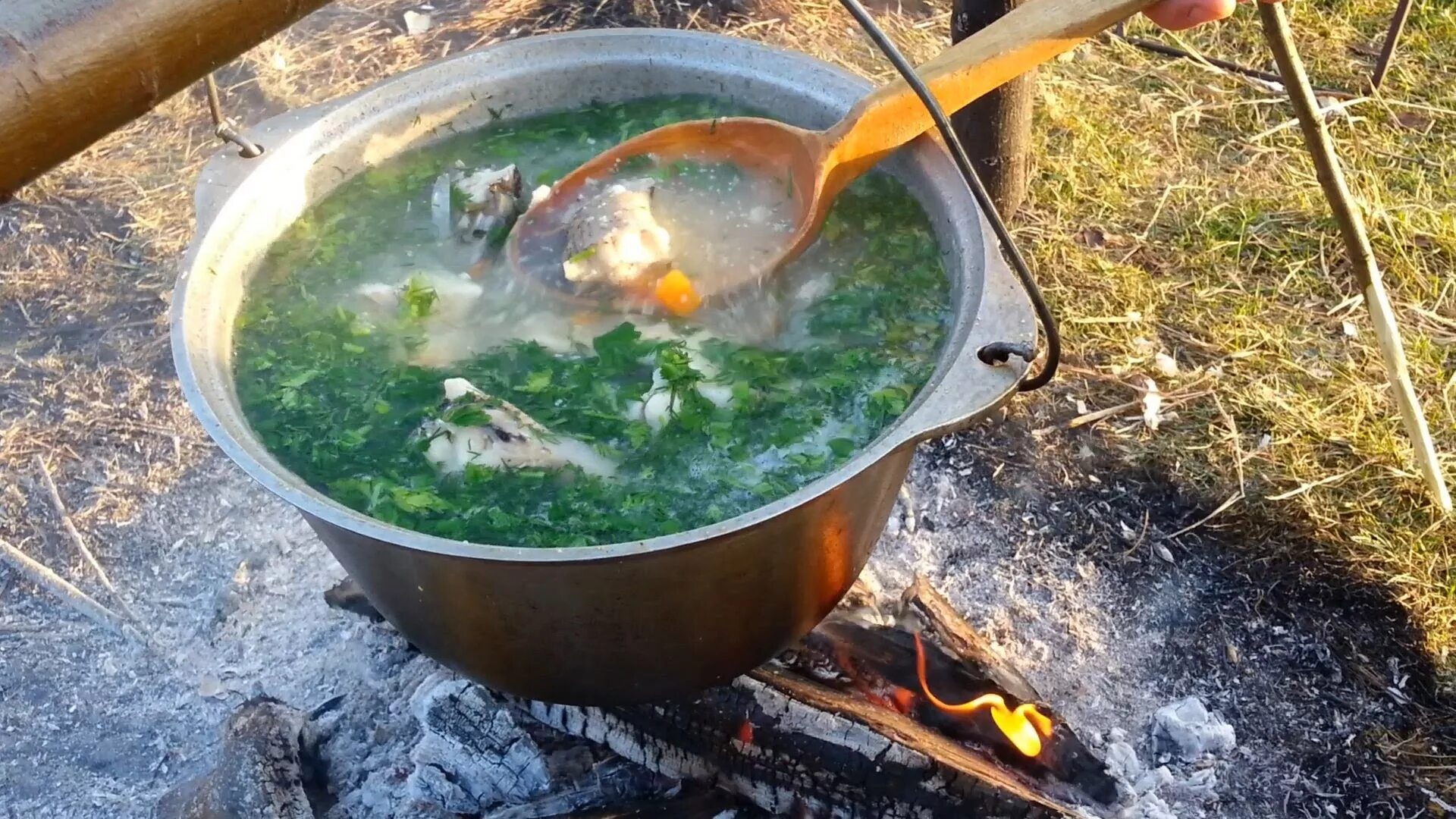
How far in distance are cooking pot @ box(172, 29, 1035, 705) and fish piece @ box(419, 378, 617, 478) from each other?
22 cm

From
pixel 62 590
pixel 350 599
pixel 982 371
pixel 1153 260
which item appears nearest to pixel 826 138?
pixel 982 371

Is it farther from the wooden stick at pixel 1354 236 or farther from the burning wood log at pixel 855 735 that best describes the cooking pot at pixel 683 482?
the wooden stick at pixel 1354 236

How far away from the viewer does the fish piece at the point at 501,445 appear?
1.93m

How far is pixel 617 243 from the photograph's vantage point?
226cm

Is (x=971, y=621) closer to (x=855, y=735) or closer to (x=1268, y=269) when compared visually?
(x=855, y=735)

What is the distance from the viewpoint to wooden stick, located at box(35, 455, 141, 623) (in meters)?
2.91

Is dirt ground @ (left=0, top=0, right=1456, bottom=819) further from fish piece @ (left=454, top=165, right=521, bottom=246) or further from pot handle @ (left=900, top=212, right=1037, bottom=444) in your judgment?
pot handle @ (left=900, top=212, right=1037, bottom=444)

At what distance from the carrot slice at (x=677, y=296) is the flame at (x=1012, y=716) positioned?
0.95 metres

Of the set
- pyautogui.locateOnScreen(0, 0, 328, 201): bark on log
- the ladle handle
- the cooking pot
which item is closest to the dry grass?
the cooking pot

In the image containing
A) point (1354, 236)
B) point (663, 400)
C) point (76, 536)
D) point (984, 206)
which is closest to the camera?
point (984, 206)

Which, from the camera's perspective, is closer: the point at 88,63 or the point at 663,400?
the point at 88,63

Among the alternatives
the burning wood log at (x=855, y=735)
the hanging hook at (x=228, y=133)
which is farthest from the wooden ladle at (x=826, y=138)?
the burning wood log at (x=855, y=735)

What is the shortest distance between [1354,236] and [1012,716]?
4.86ft

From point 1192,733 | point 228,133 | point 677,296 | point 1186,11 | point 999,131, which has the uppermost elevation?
point 228,133
